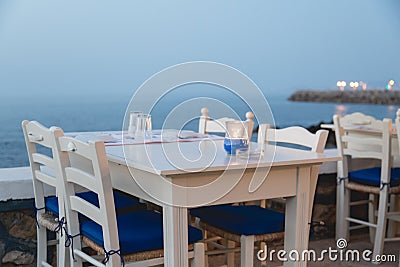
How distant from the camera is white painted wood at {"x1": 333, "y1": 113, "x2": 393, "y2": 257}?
9.03 feet

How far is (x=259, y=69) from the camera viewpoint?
16.1ft

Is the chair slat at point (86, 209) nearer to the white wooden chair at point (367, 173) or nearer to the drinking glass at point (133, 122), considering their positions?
the drinking glass at point (133, 122)

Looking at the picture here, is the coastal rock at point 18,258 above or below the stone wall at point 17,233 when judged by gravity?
below

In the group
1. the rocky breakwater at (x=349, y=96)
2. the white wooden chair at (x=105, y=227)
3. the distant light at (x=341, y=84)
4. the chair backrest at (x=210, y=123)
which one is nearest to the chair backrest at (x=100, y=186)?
the white wooden chair at (x=105, y=227)

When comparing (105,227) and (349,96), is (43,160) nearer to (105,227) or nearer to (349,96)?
(105,227)

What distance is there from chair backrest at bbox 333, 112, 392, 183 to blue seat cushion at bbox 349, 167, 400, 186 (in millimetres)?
56

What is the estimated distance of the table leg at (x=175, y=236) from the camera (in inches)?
62.9

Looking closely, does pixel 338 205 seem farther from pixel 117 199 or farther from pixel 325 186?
pixel 117 199

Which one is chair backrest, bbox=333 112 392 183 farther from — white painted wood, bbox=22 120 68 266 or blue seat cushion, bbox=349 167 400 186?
white painted wood, bbox=22 120 68 266

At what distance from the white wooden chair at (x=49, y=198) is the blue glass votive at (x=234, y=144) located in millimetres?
549

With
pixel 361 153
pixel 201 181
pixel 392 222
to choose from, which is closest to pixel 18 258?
pixel 201 181

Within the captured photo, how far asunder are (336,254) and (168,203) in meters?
1.68

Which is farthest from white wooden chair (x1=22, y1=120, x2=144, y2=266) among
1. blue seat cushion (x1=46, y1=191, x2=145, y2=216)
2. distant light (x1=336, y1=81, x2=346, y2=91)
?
distant light (x1=336, y1=81, x2=346, y2=91)

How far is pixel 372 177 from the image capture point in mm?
2879
